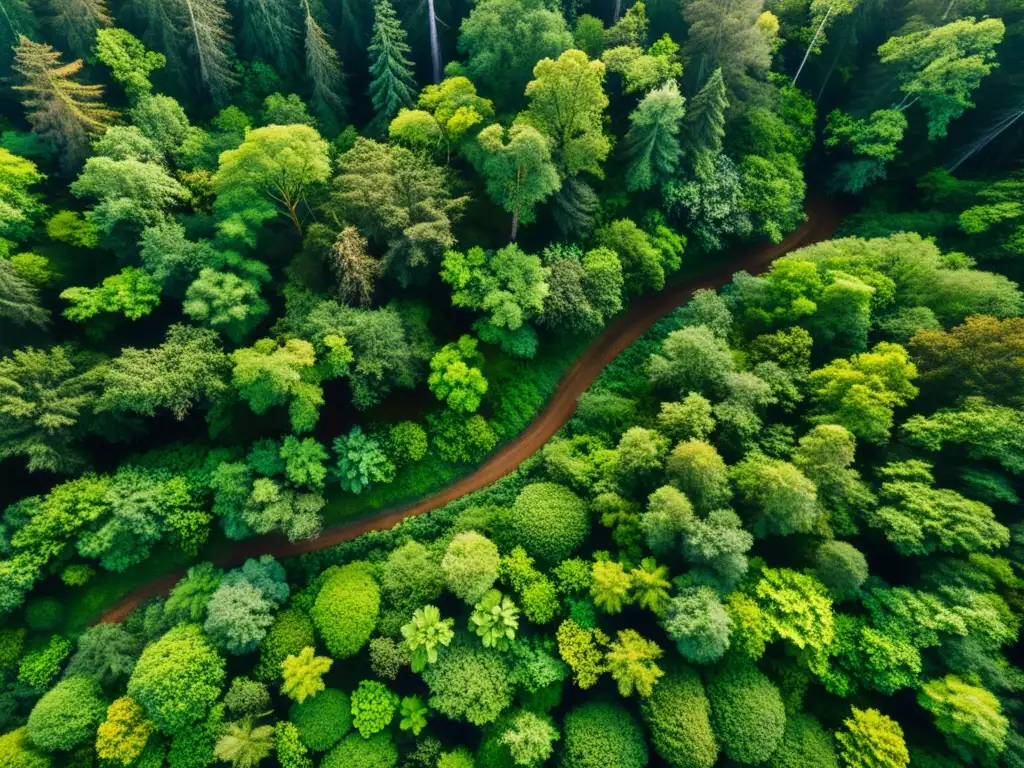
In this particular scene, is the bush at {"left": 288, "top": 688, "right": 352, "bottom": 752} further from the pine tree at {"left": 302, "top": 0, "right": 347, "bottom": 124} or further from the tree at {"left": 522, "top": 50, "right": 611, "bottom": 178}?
the pine tree at {"left": 302, "top": 0, "right": 347, "bottom": 124}

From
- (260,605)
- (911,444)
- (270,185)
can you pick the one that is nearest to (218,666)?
(260,605)

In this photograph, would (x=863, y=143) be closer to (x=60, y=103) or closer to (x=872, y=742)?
(x=872, y=742)

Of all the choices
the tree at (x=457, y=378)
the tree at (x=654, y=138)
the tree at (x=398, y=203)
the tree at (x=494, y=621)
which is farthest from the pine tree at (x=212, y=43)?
the tree at (x=494, y=621)

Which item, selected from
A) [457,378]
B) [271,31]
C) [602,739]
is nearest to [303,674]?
[602,739]

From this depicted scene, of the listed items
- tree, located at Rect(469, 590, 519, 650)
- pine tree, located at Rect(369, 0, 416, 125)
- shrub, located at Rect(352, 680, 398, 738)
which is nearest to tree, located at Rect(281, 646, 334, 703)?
shrub, located at Rect(352, 680, 398, 738)

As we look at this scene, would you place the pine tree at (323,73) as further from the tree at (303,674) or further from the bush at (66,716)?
the bush at (66,716)
